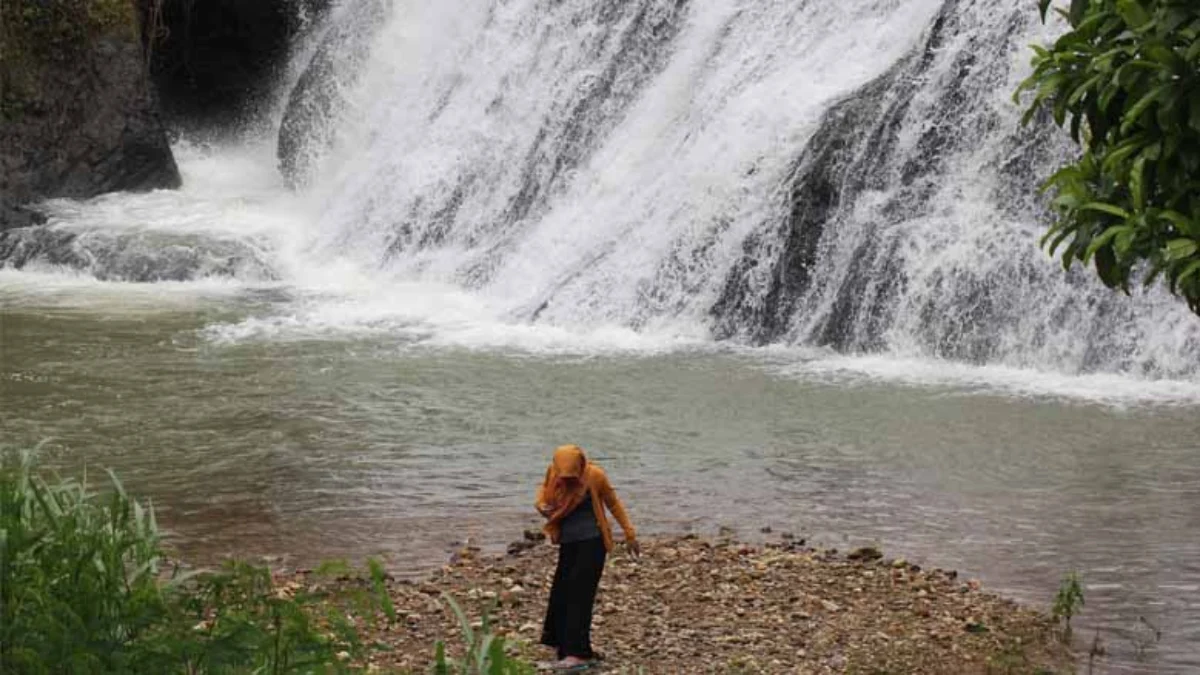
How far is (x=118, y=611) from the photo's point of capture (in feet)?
18.1

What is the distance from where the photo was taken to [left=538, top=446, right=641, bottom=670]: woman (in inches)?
312

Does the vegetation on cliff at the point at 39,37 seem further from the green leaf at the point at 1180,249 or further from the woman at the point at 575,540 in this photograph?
the green leaf at the point at 1180,249

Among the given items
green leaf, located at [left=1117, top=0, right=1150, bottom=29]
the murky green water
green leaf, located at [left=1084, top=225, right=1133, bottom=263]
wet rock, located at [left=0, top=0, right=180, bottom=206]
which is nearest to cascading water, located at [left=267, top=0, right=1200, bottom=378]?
the murky green water

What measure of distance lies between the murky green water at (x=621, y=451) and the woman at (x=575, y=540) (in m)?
2.16

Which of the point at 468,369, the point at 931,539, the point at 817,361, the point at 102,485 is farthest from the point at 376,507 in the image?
the point at 817,361

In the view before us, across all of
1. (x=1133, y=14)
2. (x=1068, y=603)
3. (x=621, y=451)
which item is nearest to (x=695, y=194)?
(x=621, y=451)

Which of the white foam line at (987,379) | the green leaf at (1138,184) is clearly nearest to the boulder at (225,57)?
the white foam line at (987,379)

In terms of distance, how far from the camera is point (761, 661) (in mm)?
8133

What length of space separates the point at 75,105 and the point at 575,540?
18746mm

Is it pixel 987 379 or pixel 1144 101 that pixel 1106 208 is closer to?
pixel 1144 101

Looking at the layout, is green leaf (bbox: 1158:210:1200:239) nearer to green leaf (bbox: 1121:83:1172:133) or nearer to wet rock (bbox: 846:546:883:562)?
green leaf (bbox: 1121:83:1172:133)

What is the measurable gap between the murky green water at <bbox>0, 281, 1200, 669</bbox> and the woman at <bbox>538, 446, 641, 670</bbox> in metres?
2.16

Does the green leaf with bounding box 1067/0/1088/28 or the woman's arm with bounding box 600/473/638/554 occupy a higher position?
the green leaf with bounding box 1067/0/1088/28

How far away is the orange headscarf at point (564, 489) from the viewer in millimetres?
7883
